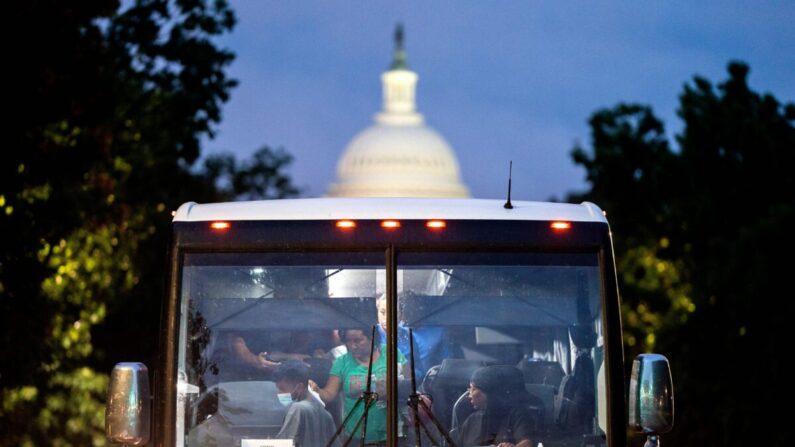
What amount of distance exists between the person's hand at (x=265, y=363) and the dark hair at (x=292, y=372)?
1.1 inches

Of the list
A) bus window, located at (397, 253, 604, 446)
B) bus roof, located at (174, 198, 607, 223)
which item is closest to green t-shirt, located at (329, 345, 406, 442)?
bus window, located at (397, 253, 604, 446)

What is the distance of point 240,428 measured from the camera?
26.4 feet

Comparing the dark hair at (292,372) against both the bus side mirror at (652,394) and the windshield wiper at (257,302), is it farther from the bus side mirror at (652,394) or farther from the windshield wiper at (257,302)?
the bus side mirror at (652,394)

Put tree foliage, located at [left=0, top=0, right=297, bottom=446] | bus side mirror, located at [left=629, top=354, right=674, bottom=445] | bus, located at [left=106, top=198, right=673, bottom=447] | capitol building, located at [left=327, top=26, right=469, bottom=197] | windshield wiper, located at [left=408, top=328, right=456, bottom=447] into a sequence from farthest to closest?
1. capitol building, located at [left=327, top=26, right=469, bottom=197]
2. tree foliage, located at [left=0, top=0, right=297, bottom=446]
3. bus, located at [left=106, top=198, right=673, bottom=447]
4. windshield wiper, located at [left=408, top=328, right=456, bottom=447]
5. bus side mirror, located at [left=629, top=354, right=674, bottom=445]

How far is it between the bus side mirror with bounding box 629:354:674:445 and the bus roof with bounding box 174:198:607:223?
0.99 m

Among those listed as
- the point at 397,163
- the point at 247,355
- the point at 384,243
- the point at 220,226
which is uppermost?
the point at 397,163

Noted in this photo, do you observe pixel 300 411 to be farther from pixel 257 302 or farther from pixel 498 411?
pixel 498 411

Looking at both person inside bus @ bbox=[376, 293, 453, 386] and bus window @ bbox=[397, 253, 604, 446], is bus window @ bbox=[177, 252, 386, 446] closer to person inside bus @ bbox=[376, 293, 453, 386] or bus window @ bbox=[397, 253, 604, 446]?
person inside bus @ bbox=[376, 293, 453, 386]

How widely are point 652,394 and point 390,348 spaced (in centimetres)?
127

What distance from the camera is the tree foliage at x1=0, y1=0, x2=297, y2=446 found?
623 inches

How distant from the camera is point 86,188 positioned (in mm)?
20453

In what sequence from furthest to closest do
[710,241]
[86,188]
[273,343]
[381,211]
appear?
1. [710,241]
2. [86,188]
3. [381,211]
4. [273,343]

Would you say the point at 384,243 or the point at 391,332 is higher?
the point at 384,243

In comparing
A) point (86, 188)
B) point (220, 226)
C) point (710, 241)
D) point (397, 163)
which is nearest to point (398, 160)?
point (397, 163)
